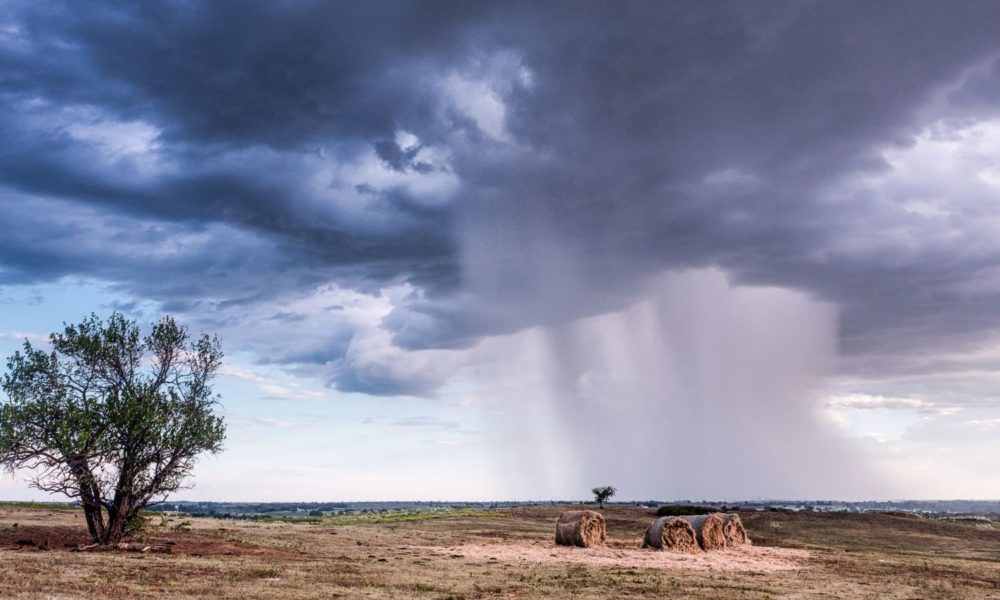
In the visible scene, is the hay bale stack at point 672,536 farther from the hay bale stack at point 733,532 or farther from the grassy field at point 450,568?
the hay bale stack at point 733,532

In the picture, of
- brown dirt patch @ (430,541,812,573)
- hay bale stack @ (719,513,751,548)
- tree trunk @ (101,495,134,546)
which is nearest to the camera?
brown dirt patch @ (430,541,812,573)

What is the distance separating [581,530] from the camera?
159 ft

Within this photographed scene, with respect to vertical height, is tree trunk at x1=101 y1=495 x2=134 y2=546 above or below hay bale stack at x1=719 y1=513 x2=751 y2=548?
above

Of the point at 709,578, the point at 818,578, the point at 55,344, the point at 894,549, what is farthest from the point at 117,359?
the point at 894,549

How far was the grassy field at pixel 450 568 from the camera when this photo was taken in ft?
83.4

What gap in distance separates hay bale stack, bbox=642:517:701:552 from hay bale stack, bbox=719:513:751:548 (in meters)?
3.70

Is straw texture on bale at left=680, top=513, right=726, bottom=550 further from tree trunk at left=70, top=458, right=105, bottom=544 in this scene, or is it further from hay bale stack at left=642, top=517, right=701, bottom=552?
tree trunk at left=70, top=458, right=105, bottom=544

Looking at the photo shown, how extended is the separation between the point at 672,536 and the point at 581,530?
244 inches

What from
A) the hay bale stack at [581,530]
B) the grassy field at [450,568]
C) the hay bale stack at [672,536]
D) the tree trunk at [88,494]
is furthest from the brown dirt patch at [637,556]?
the tree trunk at [88,494]

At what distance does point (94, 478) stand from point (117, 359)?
679 centimetres

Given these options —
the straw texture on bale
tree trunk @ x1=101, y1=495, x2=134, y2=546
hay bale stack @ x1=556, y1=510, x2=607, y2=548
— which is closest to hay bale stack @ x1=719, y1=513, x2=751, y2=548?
the straw texture on bale

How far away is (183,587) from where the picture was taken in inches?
963

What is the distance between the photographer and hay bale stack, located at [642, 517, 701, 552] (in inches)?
1810

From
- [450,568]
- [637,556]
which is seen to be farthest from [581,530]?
[450,568]
